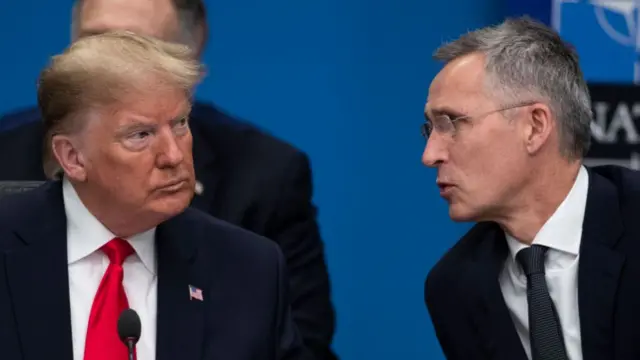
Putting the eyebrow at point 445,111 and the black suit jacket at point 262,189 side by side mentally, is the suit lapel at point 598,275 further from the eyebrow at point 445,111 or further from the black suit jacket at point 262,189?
the black suit jacket at point 262,189

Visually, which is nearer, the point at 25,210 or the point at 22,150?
the point at 25,210

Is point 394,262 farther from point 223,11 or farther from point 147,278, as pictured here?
point 147,278

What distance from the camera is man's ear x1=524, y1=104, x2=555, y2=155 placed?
3256 millimetres

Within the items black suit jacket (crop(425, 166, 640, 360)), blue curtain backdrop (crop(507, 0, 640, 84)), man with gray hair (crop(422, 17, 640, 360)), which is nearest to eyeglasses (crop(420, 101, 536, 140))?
man with gray hair (crop(422, 17, 640, 360))

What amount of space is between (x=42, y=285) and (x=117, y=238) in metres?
0.19

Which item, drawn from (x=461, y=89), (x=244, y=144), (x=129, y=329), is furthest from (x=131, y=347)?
(x=244, y=144)

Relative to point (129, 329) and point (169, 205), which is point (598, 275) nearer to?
point (169, 205)

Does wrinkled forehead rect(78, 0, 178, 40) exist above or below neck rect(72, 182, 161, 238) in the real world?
above

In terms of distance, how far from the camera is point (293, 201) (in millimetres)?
3836

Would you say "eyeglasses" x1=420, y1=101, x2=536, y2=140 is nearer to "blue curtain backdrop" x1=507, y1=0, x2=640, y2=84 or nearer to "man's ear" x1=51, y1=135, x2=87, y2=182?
"man's ear" x1=51, y1=135, x2=87, y2=182

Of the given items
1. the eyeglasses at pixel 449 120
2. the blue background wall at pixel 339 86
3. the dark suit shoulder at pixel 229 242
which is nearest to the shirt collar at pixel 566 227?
the eyeglasses at pixel 449 120

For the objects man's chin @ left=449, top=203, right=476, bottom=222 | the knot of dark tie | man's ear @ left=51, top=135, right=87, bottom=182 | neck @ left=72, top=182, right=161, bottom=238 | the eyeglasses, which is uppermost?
the eyeglasses

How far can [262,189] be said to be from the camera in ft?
12.4

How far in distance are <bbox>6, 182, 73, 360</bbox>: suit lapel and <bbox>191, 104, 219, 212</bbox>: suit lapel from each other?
0.78m
